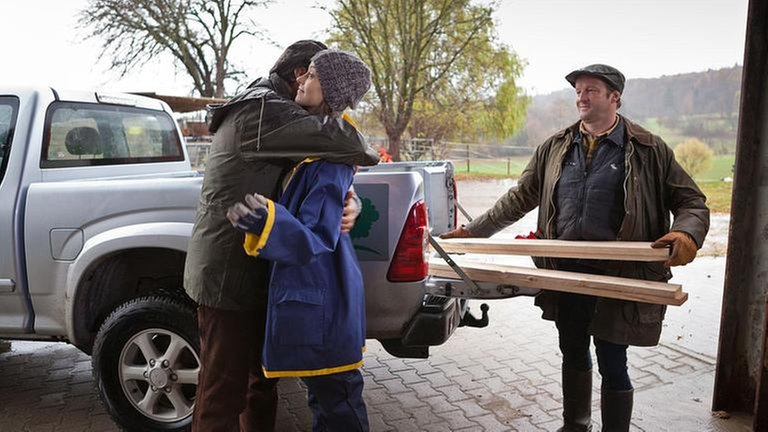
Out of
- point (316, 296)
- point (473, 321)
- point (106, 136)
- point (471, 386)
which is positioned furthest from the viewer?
point (106, 136)

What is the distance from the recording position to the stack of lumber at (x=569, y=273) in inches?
101

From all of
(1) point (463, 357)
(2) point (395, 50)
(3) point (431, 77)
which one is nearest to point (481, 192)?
(3) point (431, 77)

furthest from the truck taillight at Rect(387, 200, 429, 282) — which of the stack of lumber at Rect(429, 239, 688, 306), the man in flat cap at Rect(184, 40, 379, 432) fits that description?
the man in flat cap at Rect(184, 40, 379, 432)

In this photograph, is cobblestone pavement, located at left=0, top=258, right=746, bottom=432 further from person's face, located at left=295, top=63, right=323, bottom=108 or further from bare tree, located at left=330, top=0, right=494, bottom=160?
bare tree, located at left=330, top=0, right=494, bottom=160

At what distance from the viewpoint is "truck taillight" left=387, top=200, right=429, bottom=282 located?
2877 millimetres

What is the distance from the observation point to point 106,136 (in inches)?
166

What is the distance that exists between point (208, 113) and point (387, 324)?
1336 mm

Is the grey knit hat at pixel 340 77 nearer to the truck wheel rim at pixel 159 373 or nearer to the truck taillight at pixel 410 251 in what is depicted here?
the truck taillight at pixel 410 251

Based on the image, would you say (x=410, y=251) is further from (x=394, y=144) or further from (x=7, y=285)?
(x=394, y=144)

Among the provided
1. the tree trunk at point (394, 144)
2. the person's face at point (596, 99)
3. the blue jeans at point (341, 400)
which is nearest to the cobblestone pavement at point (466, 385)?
the blue jeans at point (341, 400)

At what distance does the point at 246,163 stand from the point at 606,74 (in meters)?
1.76

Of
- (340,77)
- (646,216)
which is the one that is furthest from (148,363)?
(646,216)

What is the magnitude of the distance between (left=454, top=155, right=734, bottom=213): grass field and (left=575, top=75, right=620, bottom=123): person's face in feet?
19.9

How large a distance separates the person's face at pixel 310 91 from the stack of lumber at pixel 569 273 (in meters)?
1.30
